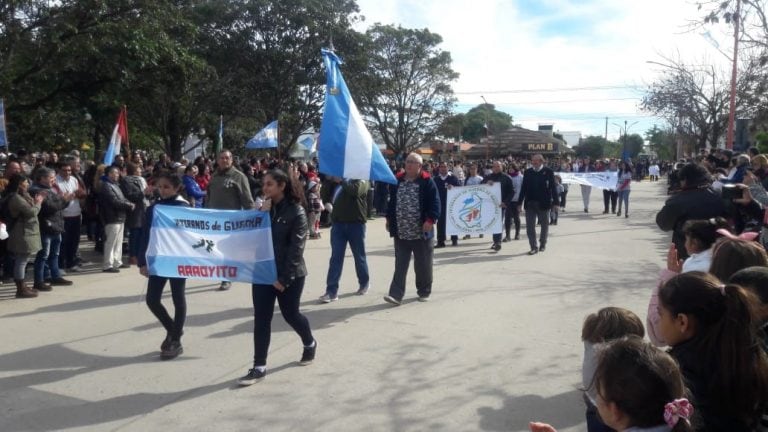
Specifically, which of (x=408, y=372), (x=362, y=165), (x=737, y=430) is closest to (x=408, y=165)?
(x=362, y=165)

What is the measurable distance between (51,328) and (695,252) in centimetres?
613

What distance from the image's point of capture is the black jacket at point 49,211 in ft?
28.5

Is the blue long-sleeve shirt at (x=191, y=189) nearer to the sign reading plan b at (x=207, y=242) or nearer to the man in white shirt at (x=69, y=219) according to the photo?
the man in white shirt at (x=69, y=219)

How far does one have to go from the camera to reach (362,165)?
23.5 feet

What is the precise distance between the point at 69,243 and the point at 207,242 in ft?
17.9

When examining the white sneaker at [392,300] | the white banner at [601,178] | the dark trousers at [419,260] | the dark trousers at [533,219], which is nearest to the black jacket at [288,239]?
the white sneaker at [392,300]

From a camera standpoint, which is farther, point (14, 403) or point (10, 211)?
point (10, 211)

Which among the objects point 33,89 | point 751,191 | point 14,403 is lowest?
point 14,403

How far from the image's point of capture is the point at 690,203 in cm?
561

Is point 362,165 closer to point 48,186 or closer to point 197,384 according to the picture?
point 197,384

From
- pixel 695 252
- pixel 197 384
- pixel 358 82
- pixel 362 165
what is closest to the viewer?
pixel 695 252

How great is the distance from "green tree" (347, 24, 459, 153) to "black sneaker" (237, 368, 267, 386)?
37959 millimetres

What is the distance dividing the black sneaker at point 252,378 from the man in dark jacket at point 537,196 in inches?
301

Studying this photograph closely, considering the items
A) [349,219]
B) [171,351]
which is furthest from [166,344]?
[349,219]
